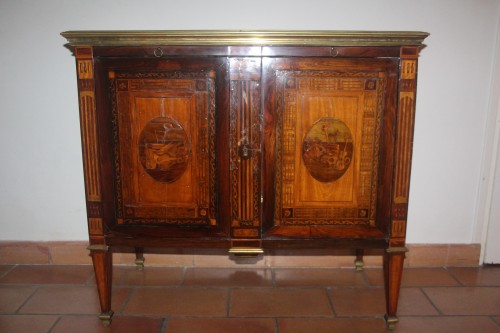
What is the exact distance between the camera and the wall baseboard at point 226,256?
8.64 feet

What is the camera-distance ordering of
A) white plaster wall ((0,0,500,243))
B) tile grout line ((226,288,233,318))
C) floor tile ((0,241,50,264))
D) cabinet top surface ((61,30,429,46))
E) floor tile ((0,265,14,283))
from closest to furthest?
1. cabinet top surface ((61,30,429,46))
2. tile grout line ((226,288,233,318))
3. white plaster wall ((0,0,500,243))
4. floor tile ((0,265,14,283))
5. floor tile ((0,241,50,264))

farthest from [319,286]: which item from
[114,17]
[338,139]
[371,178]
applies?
[114,17]

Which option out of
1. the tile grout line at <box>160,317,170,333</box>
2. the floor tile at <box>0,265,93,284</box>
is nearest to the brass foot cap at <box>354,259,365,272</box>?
the tile grout line at <box>160,317,170,333</box>

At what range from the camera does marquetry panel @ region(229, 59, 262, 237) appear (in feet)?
5.76

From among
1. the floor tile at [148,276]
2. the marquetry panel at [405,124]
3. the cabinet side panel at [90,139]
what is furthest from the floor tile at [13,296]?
the marquetry panel at [405,124]

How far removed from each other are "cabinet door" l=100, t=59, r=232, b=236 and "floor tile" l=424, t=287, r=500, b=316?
1.37m

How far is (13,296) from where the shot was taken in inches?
90.0

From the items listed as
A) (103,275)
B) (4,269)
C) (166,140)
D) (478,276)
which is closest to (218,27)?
(166,140)

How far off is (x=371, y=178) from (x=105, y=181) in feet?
4.12

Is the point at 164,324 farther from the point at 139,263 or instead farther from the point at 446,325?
the point at 446,325

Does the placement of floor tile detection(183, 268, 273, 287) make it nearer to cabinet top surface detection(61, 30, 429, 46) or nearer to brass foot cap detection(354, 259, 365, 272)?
brass foot cap detection(354, 259, 365, 272)

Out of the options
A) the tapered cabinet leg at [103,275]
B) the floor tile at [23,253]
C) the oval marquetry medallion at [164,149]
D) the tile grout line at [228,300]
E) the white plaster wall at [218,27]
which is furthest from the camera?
the floor tile at [23,253]

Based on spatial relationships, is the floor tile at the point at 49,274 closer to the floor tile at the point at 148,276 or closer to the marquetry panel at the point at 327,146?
the floor tile at the point at 148,276

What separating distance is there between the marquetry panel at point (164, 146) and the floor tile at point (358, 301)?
3.04 feet
